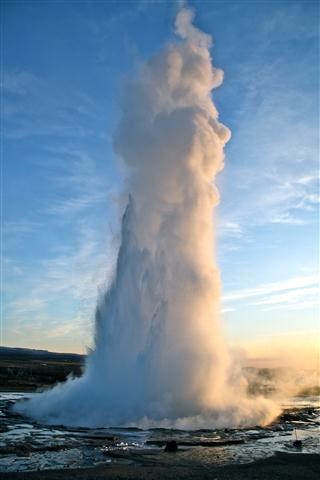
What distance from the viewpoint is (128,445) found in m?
22.6

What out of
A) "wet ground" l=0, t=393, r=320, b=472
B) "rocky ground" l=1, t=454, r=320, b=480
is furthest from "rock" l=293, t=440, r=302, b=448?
"rocky ground" l=1, t=454, r=320, b=480

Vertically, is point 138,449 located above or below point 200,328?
below

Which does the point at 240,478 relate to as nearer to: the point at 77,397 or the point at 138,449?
the point at 138,449

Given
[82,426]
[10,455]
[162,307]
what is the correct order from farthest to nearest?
[162,307] → [82,426] → [10,455]

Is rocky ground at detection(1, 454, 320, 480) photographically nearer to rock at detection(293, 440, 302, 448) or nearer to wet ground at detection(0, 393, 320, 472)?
wet ground at detection(0, 393, 320, 472)

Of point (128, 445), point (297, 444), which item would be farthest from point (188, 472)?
point (297, 444)

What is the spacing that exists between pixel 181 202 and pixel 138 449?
21857 millimetres

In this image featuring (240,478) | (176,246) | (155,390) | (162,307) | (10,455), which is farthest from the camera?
(176,246)

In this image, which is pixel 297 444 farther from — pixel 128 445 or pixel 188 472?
pixel 188 472

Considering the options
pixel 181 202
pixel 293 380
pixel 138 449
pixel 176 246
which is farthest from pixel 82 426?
pixel 293 380

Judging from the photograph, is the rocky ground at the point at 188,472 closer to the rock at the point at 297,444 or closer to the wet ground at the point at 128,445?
the wet ground at the point at 128,445

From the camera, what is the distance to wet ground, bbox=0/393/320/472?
63.6 feet

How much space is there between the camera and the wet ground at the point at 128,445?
19375mm

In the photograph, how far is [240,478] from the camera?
16781 millimetres
